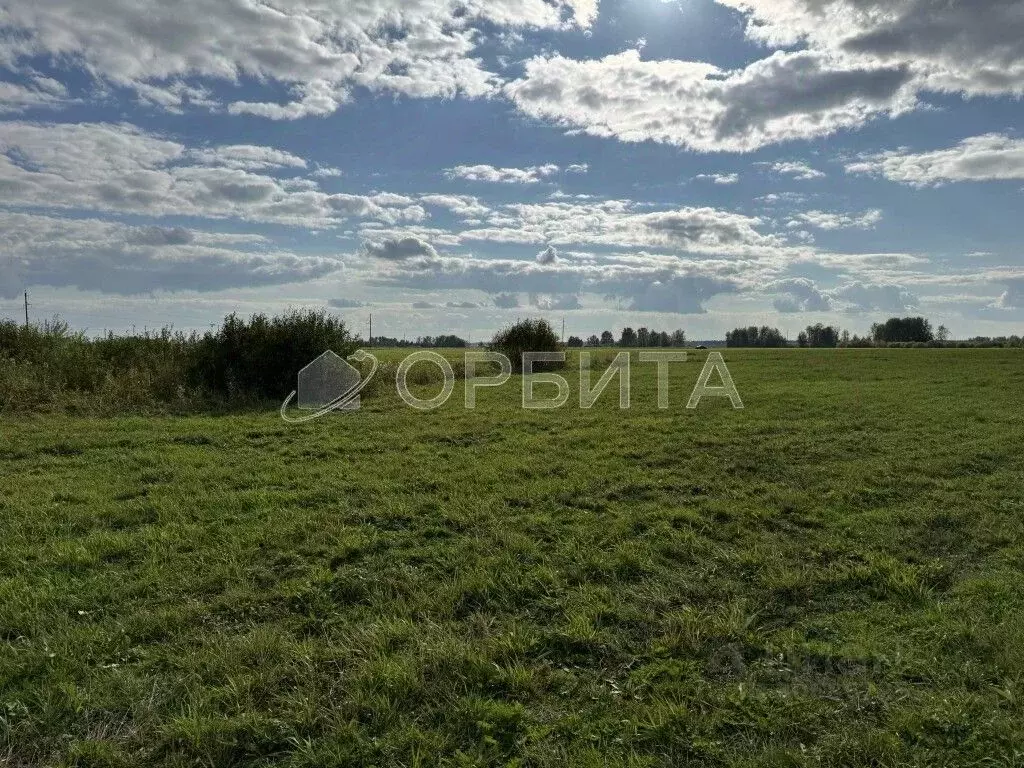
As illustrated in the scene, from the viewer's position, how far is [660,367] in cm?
2934

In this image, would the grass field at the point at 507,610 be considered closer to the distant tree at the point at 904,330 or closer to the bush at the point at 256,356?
the bush at the point at 256,356

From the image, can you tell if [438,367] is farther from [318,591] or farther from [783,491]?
[318,591]

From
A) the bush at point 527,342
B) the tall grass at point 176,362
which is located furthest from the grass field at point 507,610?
the bush at point 527,342

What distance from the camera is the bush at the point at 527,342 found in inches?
1299

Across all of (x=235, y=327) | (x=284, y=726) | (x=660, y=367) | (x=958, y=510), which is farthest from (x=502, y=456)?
(x=660, y=367)

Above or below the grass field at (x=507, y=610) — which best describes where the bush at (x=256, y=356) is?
above

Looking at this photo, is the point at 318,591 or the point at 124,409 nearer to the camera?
the point at 318,591

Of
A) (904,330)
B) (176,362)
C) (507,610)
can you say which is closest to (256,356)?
(176,362)

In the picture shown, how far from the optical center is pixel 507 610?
4.73 m

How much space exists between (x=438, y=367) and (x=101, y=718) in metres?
21.4

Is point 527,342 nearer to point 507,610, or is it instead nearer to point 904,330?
point 507,610

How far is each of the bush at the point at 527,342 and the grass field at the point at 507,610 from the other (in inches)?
914

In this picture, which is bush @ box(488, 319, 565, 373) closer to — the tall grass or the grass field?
the tall grass

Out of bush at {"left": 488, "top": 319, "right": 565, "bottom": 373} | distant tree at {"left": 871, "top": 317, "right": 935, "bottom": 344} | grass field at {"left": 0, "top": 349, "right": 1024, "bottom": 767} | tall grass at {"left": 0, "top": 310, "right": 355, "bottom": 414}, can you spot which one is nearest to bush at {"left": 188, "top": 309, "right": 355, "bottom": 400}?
tall grass at {"left": 0, "top": 310, "right": 355, "bottom": 414}
